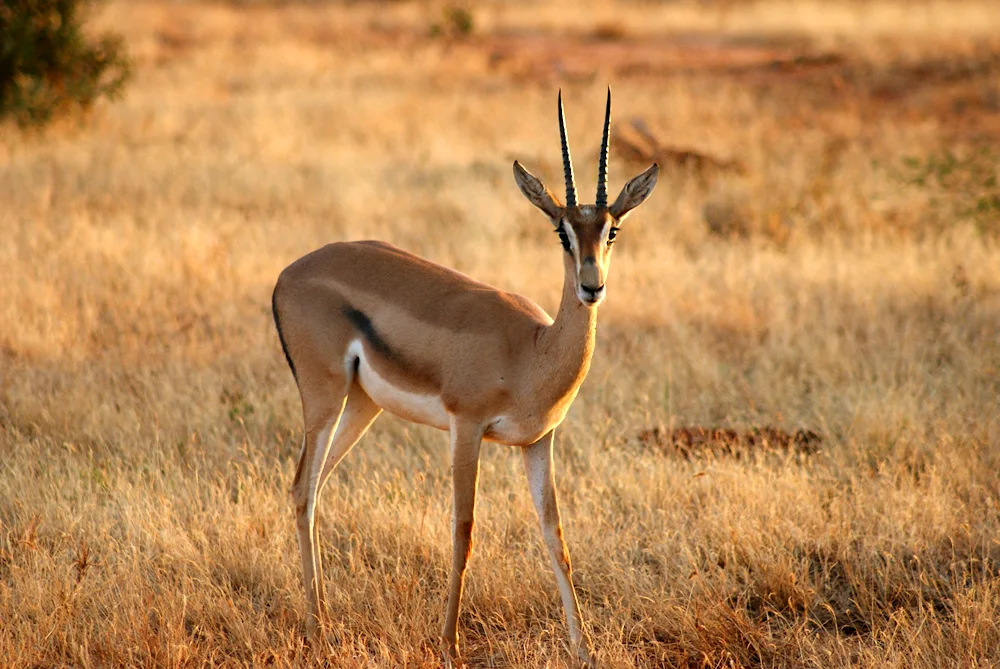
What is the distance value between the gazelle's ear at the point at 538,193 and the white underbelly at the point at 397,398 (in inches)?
34.2

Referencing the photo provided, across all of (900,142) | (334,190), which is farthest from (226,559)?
(900,142)

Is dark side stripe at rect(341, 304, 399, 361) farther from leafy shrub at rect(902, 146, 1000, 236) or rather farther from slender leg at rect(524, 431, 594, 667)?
leafy shrub at rect(902, 146, 1000, 236)

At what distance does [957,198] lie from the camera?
10859mm

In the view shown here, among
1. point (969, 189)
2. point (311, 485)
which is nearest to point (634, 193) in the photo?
point (311, 485)

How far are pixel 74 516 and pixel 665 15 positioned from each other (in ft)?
94.0

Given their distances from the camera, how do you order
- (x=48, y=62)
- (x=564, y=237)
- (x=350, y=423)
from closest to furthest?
(x=564, y=237) → (x=350, y=423) → (x=48, y=62)

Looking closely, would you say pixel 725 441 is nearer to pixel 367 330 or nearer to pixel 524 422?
pixel 524 422

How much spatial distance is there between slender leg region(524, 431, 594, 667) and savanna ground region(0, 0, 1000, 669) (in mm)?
175

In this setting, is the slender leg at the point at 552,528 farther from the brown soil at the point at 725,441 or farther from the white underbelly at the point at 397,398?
the brown soil at the point at 725,441

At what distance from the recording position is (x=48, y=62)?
14469mm

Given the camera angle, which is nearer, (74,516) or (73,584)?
(73,584)

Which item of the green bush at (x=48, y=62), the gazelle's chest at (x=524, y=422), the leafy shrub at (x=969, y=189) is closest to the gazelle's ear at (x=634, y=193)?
the gazelle's chest at (x=524, y=422)

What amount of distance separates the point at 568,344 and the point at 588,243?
0.48 metres

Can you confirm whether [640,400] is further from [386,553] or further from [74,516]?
[74,516]
